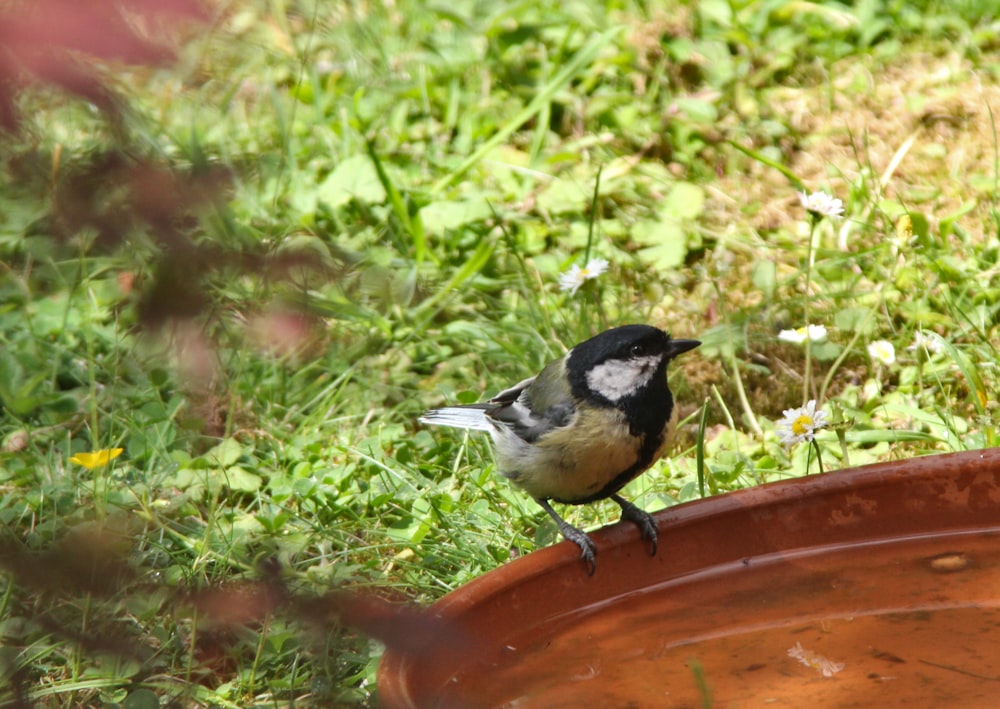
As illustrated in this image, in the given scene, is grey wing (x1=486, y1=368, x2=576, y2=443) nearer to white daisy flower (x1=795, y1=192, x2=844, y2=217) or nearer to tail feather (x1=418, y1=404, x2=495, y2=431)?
tail feather (x1=418, y1=404, x2=495, y2=431)

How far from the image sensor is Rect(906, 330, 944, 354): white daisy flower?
3510mm

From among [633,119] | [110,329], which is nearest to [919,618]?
[110,329]

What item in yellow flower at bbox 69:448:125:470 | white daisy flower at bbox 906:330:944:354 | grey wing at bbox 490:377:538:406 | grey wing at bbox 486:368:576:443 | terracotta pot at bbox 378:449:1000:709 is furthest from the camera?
white daisy flower at bbox 906:330:944:354

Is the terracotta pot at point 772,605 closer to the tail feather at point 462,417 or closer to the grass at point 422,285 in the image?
the grass at point 422,285

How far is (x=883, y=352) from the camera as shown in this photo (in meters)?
3.57

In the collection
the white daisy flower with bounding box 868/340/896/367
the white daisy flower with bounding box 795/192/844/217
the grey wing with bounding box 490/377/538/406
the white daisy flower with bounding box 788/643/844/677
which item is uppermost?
the white daisy flower with bounding box 795/192/844/217

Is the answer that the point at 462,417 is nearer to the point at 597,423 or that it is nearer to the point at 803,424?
the point at 597,423

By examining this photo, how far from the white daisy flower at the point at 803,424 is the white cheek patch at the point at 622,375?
1.13 ft

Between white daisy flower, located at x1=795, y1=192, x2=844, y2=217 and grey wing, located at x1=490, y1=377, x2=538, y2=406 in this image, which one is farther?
white daisy flower, located at x1=795, y1=192, x2=844, y2=217

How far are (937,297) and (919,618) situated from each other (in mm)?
1802

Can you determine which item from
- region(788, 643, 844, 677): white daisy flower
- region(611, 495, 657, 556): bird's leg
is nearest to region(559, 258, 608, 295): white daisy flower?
region(611, 495, 657, 556): bird's leg

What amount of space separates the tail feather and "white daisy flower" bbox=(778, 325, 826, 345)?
39.1 inches

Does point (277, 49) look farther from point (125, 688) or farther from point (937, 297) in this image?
point (125, 688)

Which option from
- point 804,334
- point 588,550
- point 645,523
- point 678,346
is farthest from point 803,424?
point 804,334
